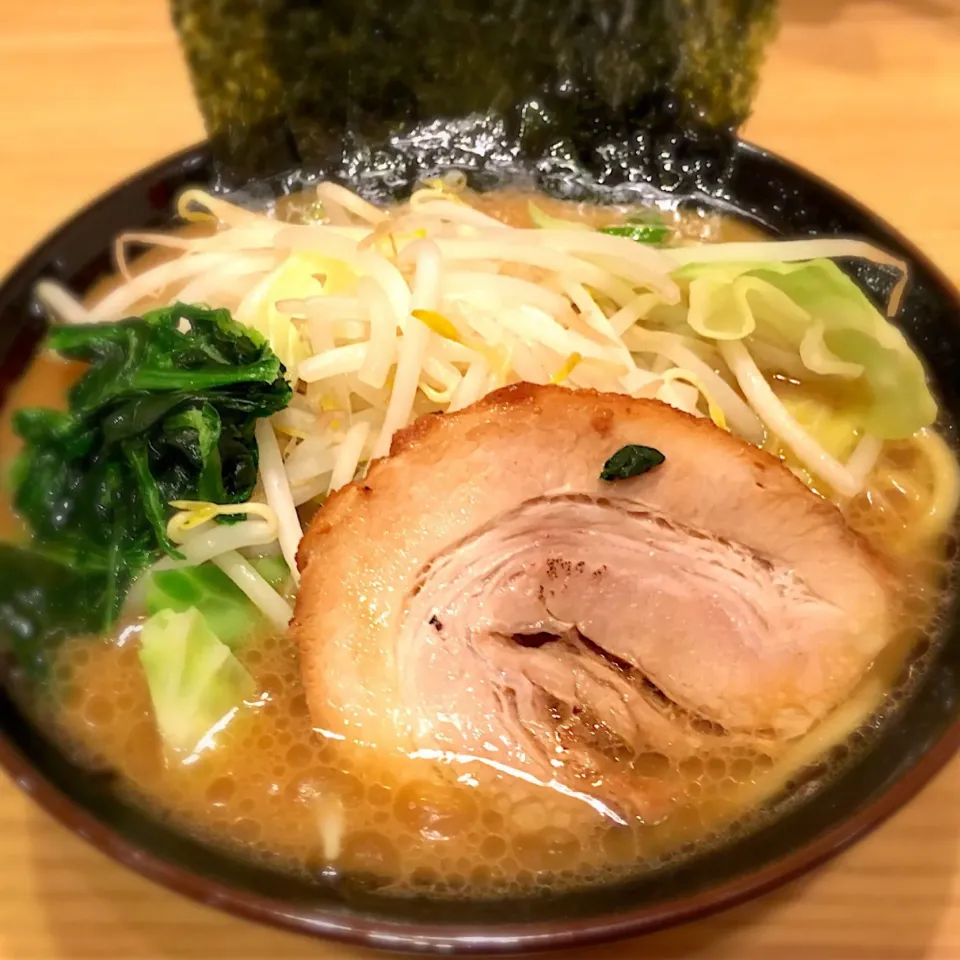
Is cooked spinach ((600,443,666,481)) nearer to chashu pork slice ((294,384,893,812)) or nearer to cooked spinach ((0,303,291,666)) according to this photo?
chashu pork slice ((294,384,893,812))

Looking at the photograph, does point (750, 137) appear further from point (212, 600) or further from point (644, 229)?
point (212, 600)

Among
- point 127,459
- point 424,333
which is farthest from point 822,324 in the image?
point 127,459

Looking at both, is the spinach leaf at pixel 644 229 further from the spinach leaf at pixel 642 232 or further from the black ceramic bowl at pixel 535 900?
the black ceramic bowl at pixel 535 900

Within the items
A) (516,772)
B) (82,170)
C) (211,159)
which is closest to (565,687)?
(516,772)

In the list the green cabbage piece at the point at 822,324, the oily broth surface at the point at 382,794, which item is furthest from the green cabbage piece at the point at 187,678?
the green cabbage piece at the point at 822,324

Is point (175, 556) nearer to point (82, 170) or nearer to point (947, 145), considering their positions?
point (82, 170)

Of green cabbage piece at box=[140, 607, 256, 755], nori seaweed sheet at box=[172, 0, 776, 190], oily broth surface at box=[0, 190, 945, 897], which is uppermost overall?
nori seaweed sheet at box=[172, 0, 776, 190]

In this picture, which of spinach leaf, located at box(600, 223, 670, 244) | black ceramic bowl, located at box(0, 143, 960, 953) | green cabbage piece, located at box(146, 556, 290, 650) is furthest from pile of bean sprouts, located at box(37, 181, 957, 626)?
black ceramic bowl, located at box(0, 143, 960, 953)
